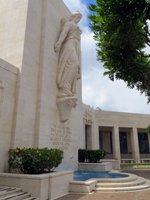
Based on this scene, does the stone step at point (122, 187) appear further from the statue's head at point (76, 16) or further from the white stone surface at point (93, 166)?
the statue's head at point (76, 16)

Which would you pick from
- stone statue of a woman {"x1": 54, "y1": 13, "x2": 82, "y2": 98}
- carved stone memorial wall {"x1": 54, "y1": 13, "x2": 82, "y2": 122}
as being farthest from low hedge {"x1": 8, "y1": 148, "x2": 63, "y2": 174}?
stone statue of a woman {"x1": 54, "y1": 13, "x2": 82, "y2": 98}

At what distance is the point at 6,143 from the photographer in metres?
8.91

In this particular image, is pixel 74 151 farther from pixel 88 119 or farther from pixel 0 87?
pixel 88 119

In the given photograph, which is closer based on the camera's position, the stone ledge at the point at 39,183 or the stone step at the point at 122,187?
the stone ledge at the point at 39,183

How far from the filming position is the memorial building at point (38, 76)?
367 inches

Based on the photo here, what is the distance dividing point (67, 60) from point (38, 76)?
252 centimetres

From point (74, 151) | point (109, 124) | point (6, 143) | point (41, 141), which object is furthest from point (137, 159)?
point (6, 143)

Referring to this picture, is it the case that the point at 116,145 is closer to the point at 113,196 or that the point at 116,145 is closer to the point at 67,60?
the point at 67,60

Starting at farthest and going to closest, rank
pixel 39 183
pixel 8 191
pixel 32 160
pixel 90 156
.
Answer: pixel 90 156 < pixel 32 160 < pixel 39 183 < pixel 8 191

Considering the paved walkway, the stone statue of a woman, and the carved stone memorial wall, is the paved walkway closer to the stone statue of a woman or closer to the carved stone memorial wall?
the carved stone memorial wall

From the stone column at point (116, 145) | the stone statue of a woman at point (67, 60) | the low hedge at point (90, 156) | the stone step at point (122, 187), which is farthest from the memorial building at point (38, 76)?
the stone column at point (116, 145)

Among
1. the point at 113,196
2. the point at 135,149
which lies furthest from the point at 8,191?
the point at 135,149

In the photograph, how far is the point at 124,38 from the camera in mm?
11547

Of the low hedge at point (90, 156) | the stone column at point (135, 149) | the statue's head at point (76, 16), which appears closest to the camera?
the statue's head at point (76, 16)
